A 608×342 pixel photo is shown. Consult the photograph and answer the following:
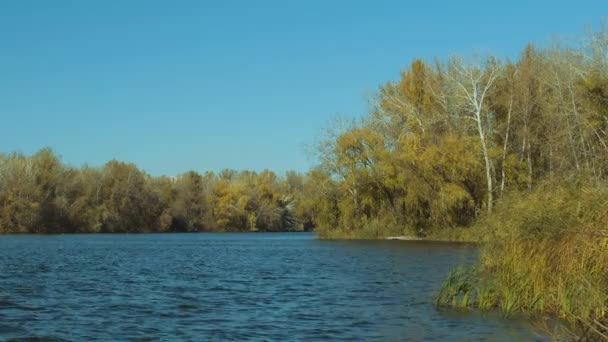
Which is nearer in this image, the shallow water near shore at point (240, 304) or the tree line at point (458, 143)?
the shallow water near shore at point (240, 304)

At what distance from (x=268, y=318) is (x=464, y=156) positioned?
38.4 metres

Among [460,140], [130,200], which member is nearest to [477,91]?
[460,140]

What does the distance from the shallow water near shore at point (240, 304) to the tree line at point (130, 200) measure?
38.1m

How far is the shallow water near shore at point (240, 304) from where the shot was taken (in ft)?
50.6

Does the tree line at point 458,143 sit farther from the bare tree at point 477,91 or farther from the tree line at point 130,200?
the tree line at point 130,200

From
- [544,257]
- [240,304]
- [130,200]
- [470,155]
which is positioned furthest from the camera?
[130,200]

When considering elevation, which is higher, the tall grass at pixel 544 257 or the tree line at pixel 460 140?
the tree line at pixel 460 140

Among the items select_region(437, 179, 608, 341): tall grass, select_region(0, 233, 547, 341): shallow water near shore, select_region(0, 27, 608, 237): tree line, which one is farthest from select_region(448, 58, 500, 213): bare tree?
select_region(437, 179, 608, 341): tall grass

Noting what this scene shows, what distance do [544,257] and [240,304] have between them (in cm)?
881

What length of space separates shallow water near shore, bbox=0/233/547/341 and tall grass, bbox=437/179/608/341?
2.49ft

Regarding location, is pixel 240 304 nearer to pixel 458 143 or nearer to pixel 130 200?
pixel 458 143

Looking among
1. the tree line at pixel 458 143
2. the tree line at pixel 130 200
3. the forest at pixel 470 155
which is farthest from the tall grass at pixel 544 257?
the tree line at pixel 130 200

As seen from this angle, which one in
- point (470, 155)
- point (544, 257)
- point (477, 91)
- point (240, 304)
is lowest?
point (240, 304)

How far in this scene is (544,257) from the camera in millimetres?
15367
